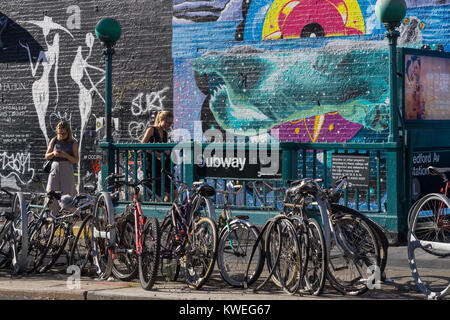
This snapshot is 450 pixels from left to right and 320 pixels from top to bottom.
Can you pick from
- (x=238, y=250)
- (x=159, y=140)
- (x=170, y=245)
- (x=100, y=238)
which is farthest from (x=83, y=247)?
(x=159, y=140)

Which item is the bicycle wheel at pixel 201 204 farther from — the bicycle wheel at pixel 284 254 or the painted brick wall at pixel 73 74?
the painted brick wall at pixel 73 74

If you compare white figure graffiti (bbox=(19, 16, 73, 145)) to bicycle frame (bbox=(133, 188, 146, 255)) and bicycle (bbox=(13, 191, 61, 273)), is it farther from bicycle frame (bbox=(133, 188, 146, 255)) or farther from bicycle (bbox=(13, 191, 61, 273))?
bicycle frame (bbox=(133, 188, 146, 255))

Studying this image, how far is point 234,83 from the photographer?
570 inches

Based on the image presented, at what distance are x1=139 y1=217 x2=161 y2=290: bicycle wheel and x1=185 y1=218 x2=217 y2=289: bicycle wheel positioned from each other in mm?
372

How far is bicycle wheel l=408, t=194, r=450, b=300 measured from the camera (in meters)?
7.02

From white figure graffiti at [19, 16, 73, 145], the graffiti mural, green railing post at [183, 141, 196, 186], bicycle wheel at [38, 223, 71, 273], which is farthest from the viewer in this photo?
white figure graffiti at [19, 16, 73, 145]

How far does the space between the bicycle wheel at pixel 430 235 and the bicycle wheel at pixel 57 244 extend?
405 cm

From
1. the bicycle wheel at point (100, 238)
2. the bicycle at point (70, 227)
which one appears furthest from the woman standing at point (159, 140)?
the bicycle wheel at point (100, 238)

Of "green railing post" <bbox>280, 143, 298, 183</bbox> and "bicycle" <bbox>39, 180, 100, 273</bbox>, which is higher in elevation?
"green railing post" <bbox>280, 143, 298, 183</bbox>

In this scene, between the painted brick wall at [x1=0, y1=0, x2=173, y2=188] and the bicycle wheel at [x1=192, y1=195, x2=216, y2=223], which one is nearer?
the bicycle wheel at [x1=192, y1=195, x2=216, y2=223]

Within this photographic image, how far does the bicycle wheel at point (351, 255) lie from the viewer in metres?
7.27

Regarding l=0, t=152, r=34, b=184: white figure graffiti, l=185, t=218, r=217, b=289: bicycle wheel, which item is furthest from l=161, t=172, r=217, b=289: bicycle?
l=0, t=152, r=34, b=184: white figure graffiti

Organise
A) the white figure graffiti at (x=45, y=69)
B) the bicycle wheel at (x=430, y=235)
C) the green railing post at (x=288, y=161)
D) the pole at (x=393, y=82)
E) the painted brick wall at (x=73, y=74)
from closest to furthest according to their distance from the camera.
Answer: the bicycle wheel at (x=430, y=235) → the pole at (x=393, y=82) → the green railing post at (x=288, y=161) → the painted brick wall at (x=73, y=74) → the white figure graffiti at (x=45, y=69)

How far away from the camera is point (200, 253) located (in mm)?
7828
